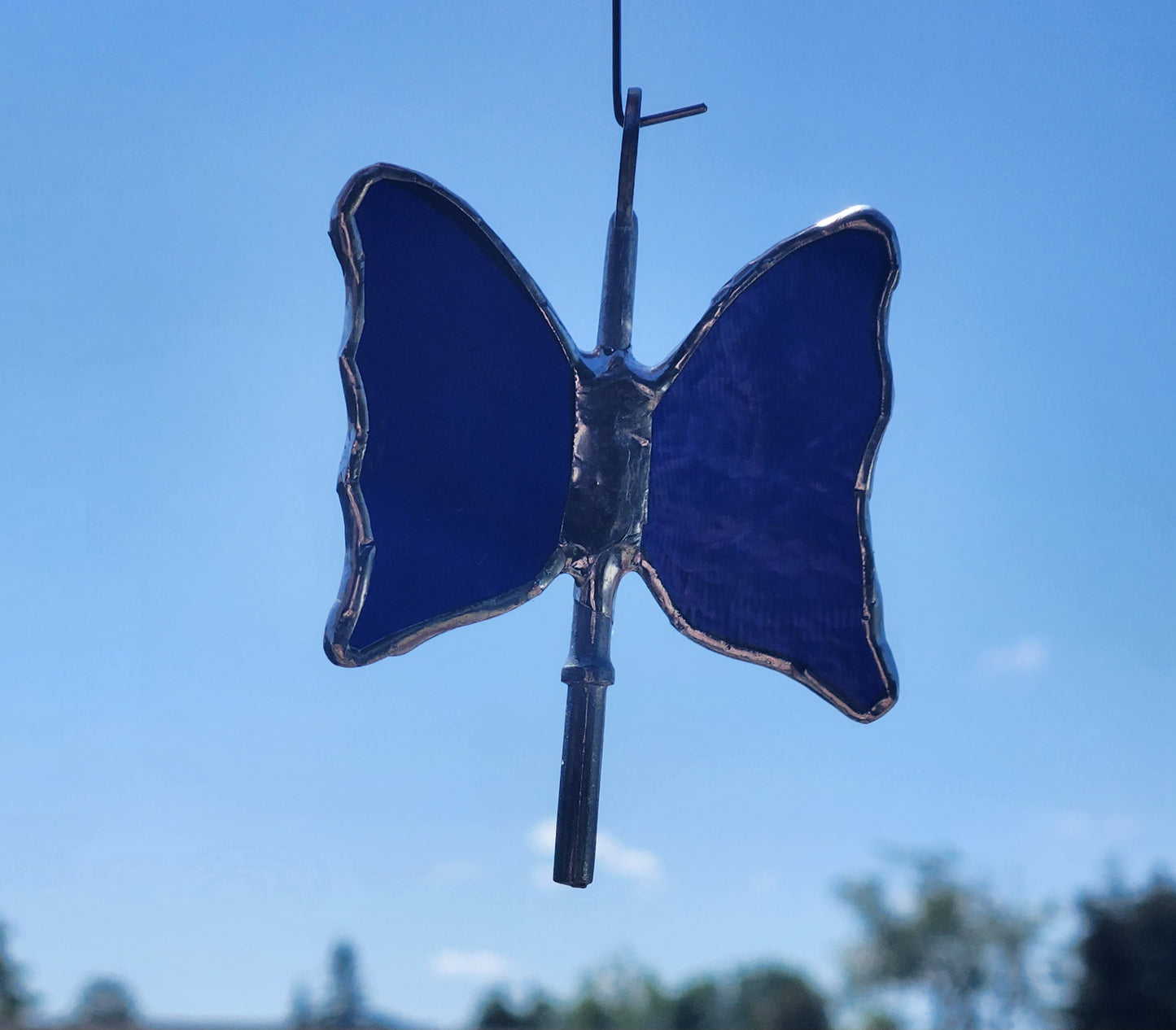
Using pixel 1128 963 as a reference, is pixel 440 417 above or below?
above

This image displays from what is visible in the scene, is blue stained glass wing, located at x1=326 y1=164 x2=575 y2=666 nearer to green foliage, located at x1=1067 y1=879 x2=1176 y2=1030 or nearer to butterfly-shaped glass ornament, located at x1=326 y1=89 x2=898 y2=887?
butterfly-shaped glass ornament, located at x1=326 y1=89 x2=898 y2=887

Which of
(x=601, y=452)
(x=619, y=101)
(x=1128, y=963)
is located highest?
(x=619, y=101)

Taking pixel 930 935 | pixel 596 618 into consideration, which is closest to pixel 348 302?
pixel 596 618

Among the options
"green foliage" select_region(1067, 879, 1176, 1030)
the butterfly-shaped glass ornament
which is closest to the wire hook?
the butterfly-shaped glass ornament

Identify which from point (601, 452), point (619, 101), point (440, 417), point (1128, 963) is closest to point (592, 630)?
point (601, 452)

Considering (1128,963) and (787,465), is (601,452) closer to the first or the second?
(787,465)

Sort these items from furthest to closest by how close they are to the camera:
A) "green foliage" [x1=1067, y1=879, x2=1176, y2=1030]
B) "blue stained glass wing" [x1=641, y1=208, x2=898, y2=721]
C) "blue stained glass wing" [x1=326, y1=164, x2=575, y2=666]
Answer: "green foliage" [x1=1067, y1=879, x2=1176, y2=1030] < "blue stained glass wing" [x1=641, y1=208, x2=898, y2=721] < "blue stained glass wing" [x1=326, y1=164, x2=575, y2=666]

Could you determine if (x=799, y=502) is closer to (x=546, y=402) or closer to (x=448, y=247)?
(x=546, y=402)

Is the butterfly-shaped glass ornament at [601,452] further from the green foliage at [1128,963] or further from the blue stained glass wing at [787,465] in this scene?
the green foliage at [1128,963]
